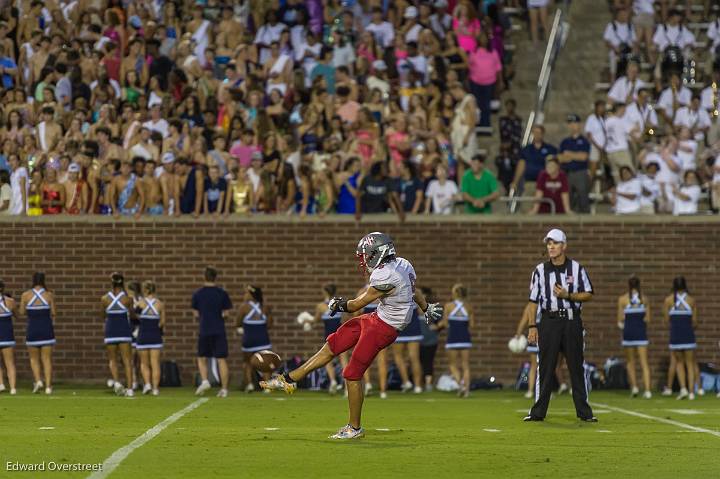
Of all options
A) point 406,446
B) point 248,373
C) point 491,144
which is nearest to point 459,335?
point 248,373

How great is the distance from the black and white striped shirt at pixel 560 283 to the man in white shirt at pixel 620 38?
12.1 m

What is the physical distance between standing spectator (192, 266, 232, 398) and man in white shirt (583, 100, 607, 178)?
283 inches

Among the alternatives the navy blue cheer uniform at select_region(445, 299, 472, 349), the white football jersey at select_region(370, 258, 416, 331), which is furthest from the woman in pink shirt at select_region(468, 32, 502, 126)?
the white football jersey at select_region(370, 258, 416, 331)

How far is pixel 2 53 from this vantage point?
26.8 meters

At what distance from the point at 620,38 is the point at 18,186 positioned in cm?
1143

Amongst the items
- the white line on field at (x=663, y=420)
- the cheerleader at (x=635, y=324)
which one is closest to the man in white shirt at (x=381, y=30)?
the cheerleader at (x=635, y=324)

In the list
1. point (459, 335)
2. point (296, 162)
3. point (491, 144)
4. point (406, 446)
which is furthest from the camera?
point (491, 144)

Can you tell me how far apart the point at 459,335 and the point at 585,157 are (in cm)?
433

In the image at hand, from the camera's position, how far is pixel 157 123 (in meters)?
25.2

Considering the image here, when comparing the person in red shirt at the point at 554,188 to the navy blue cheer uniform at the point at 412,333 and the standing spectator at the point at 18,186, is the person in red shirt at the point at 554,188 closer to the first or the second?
the navy blue cheer uniform at the point at 412,333

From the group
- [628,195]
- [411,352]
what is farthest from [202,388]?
[628,195]

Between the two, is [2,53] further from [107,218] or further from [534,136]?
[534,136]

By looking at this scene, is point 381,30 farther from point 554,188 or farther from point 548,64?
point 554,188

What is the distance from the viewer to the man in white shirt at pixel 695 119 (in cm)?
2594
